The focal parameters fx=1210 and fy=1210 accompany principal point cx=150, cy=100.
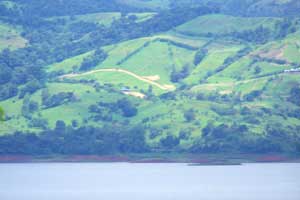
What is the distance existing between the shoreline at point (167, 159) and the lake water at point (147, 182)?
946 millimetres

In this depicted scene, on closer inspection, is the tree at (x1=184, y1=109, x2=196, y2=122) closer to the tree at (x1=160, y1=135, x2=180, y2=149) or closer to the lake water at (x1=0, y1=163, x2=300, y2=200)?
the tree at (x1=160, y1=135, x2=180, y2=149)

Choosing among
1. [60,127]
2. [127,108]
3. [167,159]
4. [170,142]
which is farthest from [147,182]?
[127,108]

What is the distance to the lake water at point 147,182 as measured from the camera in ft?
398

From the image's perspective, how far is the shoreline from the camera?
17575 cm

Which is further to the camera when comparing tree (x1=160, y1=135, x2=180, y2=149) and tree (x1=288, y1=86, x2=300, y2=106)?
tree (x1=288, y1=86, x2=300, y2=106)

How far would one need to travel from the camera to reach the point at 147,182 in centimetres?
14300

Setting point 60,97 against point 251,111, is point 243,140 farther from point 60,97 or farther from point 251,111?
point 60,97

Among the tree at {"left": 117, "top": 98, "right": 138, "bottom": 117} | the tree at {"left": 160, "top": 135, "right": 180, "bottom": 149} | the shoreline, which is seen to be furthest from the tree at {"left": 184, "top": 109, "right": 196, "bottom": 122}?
the tree at {"left": 117, "top": 98, "right": 138, "bottom": 117}

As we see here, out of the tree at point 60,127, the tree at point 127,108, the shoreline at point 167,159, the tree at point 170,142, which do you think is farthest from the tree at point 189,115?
the tree at point 60,127

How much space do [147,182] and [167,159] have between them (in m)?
36.4

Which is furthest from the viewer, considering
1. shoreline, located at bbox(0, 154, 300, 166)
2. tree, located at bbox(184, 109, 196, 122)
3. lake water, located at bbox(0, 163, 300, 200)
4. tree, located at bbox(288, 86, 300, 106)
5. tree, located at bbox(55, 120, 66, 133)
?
tree, located at bbox(288, 86, 300, 106)

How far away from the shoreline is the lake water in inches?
37.3

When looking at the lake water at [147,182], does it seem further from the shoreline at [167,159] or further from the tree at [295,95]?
the tree at [295,95]

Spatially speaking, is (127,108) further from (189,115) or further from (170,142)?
(170,142)
